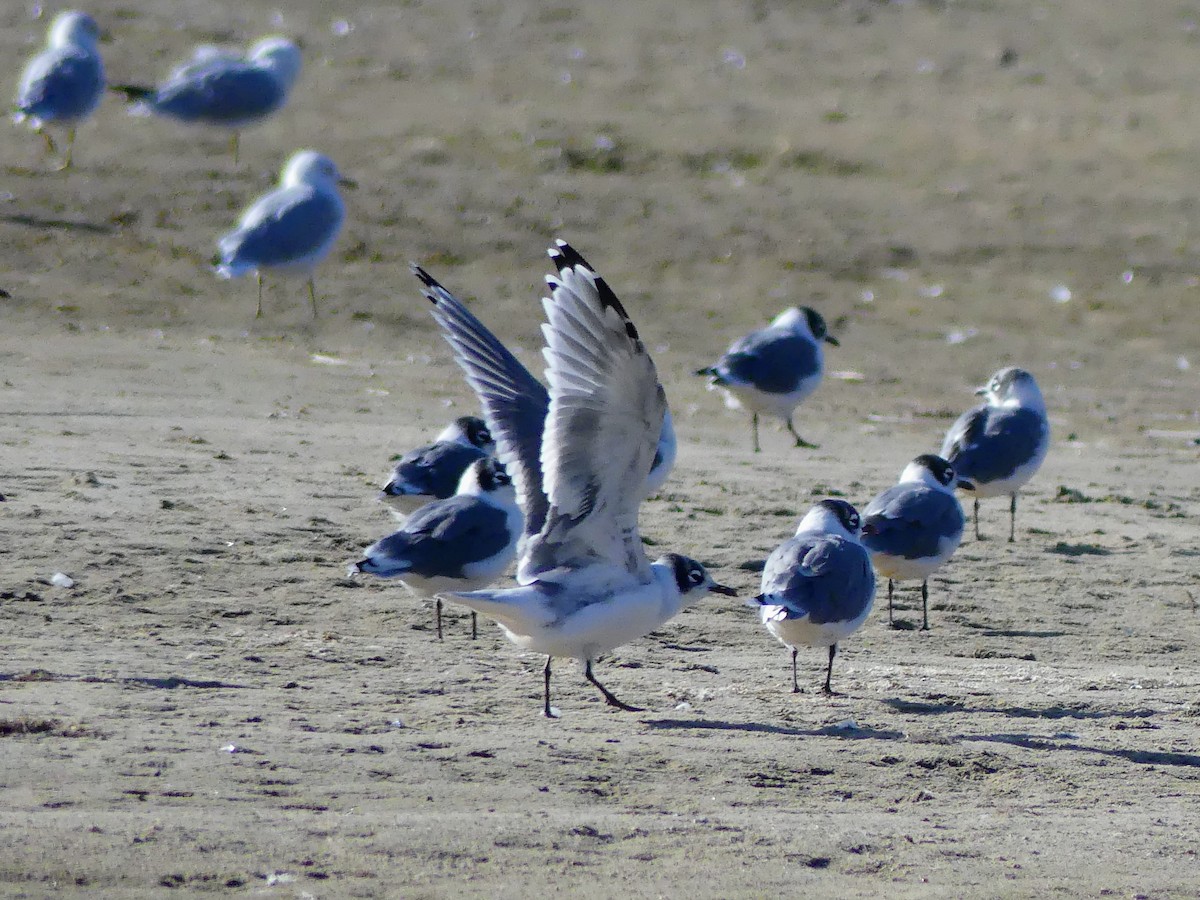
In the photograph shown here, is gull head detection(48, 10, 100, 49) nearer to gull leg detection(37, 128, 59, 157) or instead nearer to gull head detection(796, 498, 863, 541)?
gull leg detection(37, 128, 59, 157)

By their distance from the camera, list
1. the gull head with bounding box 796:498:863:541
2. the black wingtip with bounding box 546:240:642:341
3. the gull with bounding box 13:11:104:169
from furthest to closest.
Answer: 1. the gull with bounding box 13:11:104:169
2. the gull head with bounding box 796:498:863:541
3. the black wingtip with bounding box 546:240:642:341

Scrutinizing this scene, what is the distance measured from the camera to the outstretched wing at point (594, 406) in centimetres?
583

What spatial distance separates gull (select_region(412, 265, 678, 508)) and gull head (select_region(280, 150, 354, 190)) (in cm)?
866

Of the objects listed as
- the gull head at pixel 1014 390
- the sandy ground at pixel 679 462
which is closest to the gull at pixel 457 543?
the sandy ground at pixel 679 462

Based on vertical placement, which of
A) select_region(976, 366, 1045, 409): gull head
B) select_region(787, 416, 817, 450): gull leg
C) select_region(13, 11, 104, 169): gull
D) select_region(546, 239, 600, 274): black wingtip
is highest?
select_region(13, 11, 104, 169): gull

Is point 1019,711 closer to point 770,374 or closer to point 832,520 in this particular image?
point 832,520

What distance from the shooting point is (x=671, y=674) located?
7094 millimetres

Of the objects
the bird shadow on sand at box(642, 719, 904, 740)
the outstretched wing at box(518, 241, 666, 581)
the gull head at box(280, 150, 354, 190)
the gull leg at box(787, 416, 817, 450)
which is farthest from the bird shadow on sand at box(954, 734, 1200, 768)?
the gull head at box(280, 150, 354, 190)

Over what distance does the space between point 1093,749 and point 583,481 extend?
6.52 ft

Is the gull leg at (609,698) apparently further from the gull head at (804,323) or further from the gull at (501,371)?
the gull head at (804,323)

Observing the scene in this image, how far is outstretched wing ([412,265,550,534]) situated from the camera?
668cm

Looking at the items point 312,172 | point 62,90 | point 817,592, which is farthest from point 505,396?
point 62,90

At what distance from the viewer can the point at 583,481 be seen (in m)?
6.12

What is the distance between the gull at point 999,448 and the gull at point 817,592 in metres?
2.76
